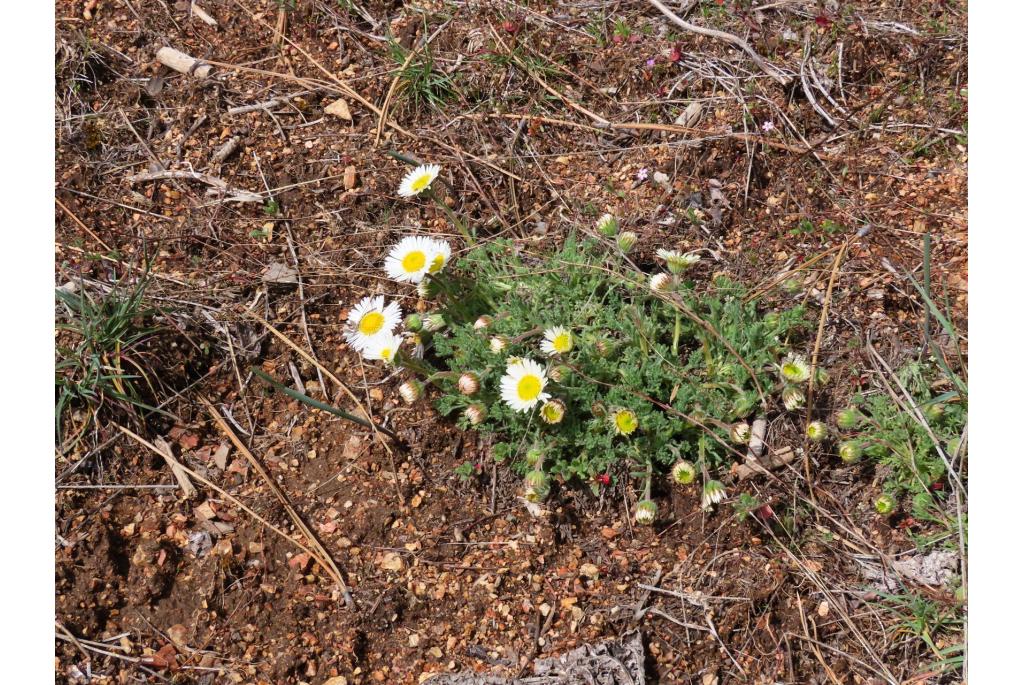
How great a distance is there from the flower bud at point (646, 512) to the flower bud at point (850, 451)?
1.55 ft

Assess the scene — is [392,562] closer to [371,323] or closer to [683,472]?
[371,323]

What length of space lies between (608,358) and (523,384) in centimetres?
28

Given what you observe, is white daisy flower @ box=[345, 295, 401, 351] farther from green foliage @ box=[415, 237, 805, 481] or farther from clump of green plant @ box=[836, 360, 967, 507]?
clump of green plant @ box=[836, 360, 967, 507]

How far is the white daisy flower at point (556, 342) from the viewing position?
221 centimetres

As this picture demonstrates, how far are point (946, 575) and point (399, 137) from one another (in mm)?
2148

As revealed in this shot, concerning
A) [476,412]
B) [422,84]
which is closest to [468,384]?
[476,412]

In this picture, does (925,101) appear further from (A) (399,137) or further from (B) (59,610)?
(B) (59,610)

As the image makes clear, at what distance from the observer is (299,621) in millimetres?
2135

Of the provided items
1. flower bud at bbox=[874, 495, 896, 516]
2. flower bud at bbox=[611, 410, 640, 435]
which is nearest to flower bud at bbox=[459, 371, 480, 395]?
flower bud at bbox=[611, 410, 640, 435]

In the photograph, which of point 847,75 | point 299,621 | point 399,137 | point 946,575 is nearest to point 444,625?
point 299,621

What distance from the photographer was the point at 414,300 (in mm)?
2699

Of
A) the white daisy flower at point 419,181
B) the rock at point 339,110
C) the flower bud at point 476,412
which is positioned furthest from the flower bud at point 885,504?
the rock at point 339,110

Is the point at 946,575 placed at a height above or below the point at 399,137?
below

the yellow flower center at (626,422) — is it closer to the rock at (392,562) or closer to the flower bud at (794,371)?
the flower bud at (794,371)
